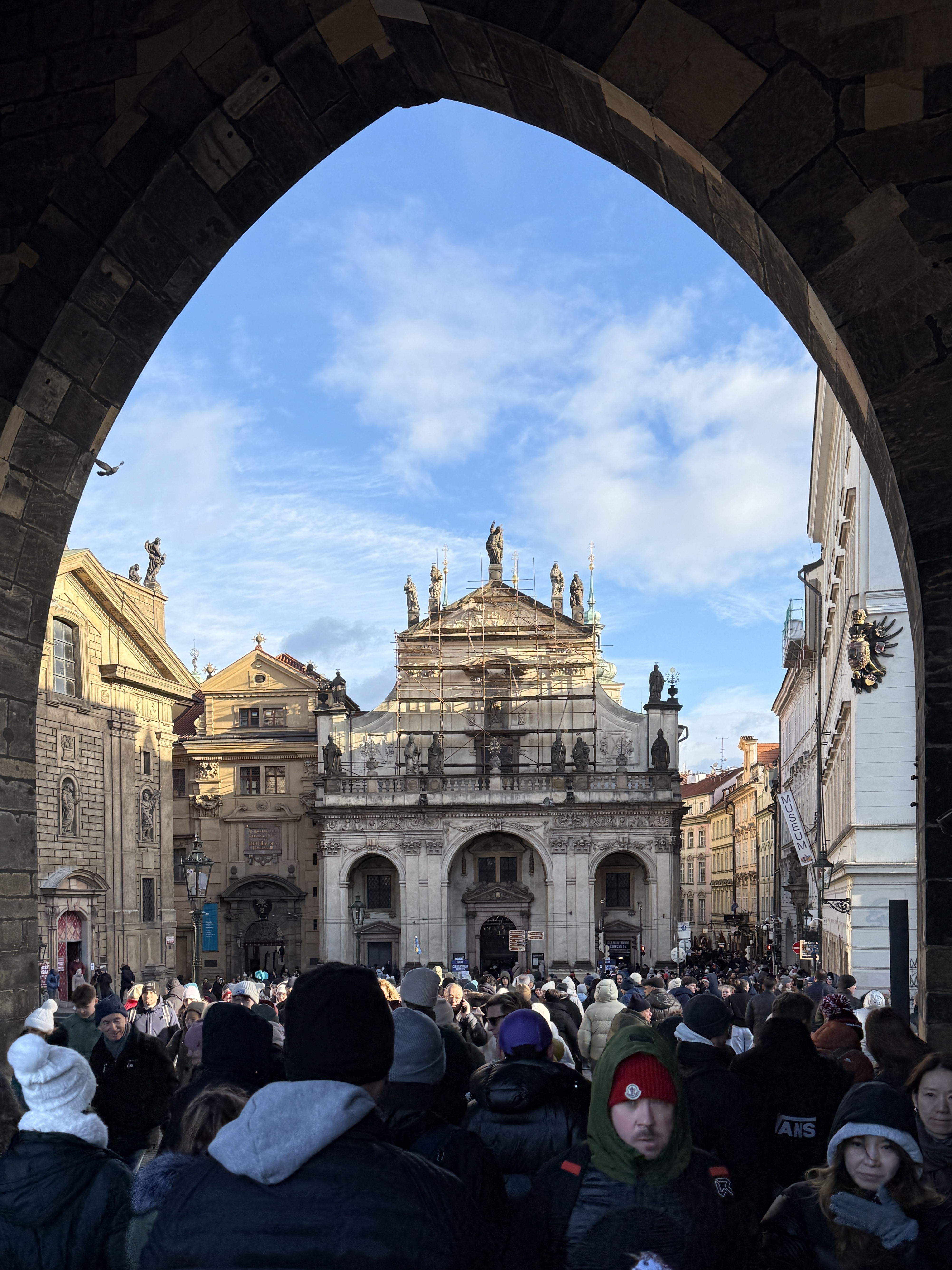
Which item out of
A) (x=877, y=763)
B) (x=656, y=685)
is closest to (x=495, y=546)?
(x=656, y=685)

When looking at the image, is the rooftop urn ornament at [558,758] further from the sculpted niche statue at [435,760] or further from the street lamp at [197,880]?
the street lamp at [197,880]

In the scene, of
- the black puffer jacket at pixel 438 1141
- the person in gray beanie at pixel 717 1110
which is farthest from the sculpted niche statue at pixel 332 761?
the black puffer jacket at pixel 438 1141

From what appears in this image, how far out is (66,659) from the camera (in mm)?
32938

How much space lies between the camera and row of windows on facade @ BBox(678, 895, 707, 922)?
91438 mm

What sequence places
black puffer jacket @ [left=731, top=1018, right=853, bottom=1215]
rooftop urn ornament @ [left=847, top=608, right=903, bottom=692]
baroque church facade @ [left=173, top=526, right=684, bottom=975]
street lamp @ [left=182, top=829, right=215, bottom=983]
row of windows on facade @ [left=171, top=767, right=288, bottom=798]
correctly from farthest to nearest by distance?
row of windows on facade @ [left=171, top=767, right=288, bottom=798] → baroque church facade @ [left=173, top=526, right=684, bottom=975] → street lamp @ [left=182, top=829, right=215, bottom=983] → rooftop urn ornament @ [left=847, top=608, right=903, bottom=692] → black puffer jacket @ [left=731, top=1018, right=853, bottom=1215]

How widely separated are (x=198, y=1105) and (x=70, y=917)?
30818 mm

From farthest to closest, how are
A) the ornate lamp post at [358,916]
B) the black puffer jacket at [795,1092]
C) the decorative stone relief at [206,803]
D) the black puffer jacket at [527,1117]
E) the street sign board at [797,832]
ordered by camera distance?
the decorative stone relief at [206,803] → the ornate lamp post at [358,916] → the street sign board at [797,832] → the black puffer jacket at [795,1092] → the black puffer jacket at [527,1117]

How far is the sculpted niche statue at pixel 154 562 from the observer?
39.2 metres

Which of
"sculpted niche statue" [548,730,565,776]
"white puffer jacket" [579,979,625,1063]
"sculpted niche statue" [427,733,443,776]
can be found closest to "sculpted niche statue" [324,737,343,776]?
"sculpted niche statue" [427,733,443,776]

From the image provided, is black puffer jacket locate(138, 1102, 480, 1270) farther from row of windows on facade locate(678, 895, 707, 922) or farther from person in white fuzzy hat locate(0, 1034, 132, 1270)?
row of windows on facade locate(678, 895, 707, 922)

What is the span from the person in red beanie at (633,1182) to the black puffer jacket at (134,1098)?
3341 millimetres

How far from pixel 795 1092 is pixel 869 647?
17.1m

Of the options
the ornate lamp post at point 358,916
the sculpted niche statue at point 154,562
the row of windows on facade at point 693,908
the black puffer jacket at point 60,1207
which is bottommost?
the row of windows on facade at point 693,908

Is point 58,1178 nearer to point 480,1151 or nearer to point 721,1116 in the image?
point 480,1151
